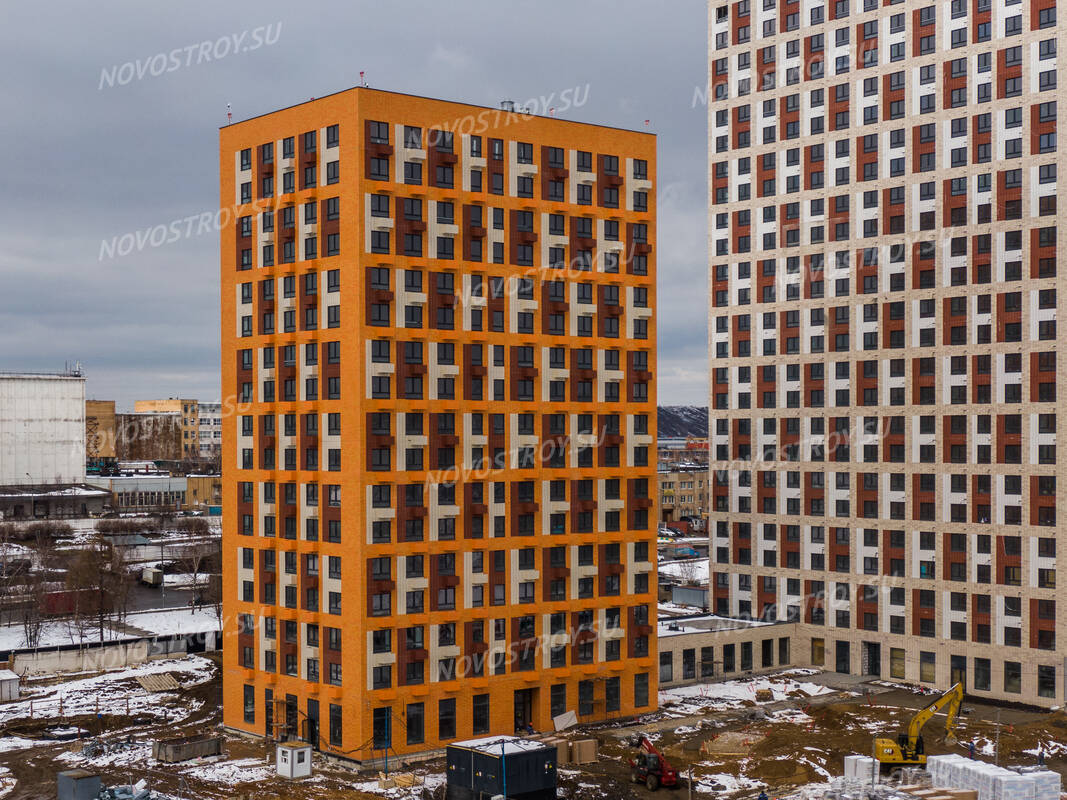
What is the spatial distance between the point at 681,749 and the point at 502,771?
58.7 ft

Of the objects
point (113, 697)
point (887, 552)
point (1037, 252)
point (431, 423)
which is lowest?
point (113, 697)

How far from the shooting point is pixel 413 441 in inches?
2889

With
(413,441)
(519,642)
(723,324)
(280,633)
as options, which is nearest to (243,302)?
(413,441)

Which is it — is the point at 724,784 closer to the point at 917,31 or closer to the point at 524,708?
the point at 524,708

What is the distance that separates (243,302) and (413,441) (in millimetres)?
17187

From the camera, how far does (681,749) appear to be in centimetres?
7344

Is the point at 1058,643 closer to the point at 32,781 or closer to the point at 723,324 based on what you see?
the point at 723,324

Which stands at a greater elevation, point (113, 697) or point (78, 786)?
point (78, 786)

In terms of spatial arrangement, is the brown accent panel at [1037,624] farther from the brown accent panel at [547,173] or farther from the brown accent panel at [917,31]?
the brown accent panel at [547,173]

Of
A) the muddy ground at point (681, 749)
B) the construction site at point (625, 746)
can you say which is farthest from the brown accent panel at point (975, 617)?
the muddy ground at point (681, 749)

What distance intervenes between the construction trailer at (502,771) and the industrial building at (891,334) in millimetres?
46063

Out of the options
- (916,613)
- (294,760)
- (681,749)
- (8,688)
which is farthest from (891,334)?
(8,688)

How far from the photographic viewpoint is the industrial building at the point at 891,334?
89500 millimetres

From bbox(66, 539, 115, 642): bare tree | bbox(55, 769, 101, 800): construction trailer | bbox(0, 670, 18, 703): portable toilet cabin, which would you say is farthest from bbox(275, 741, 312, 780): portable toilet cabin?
bbox(66, 539, 115, 642): bare tree
